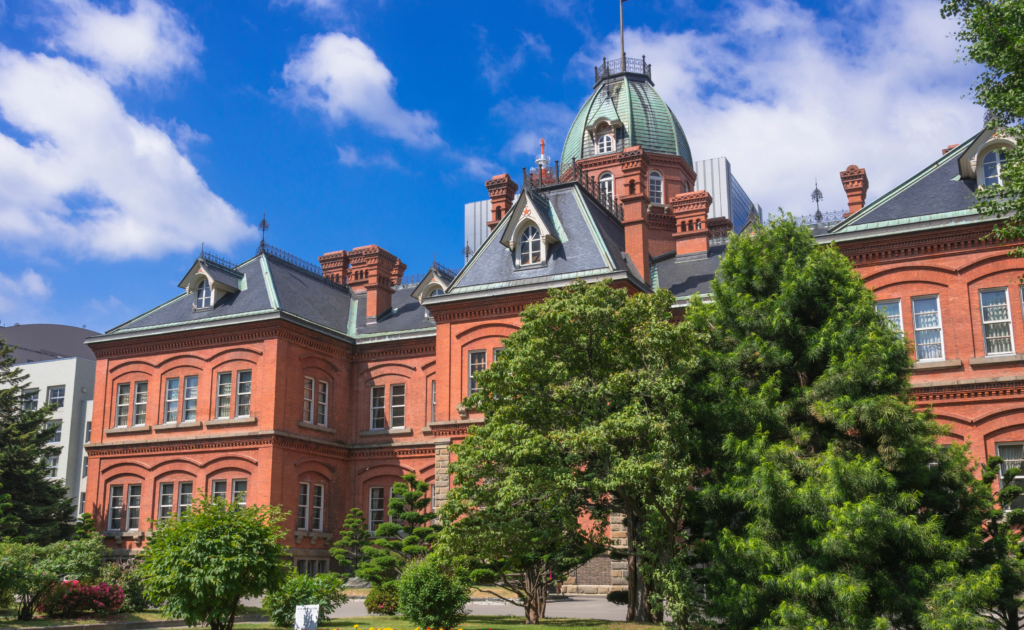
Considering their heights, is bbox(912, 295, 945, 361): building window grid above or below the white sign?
above

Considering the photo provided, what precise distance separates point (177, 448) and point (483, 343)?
12.9m

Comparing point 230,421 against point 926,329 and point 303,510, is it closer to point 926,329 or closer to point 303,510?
point 303,510

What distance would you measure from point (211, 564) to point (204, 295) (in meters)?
22.8

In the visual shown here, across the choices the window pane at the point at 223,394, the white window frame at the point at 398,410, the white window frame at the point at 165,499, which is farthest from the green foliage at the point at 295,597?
the white window frame at the point at 398,410

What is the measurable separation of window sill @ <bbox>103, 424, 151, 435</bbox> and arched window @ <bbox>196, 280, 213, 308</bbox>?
5138 mm

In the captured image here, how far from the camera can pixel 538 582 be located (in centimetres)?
1947

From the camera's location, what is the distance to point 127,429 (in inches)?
1364

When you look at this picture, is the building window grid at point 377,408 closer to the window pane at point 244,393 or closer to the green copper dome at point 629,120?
the window pane at point 244,393

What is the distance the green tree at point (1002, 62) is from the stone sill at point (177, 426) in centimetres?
2711

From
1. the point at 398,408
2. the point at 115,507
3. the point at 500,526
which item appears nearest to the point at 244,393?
the point at 398,408

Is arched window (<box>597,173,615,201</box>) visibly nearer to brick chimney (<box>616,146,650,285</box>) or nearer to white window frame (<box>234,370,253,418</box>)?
brick chimney (<box>616,146,650,285</box>)

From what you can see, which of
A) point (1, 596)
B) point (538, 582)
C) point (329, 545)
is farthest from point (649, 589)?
point (329, 545)

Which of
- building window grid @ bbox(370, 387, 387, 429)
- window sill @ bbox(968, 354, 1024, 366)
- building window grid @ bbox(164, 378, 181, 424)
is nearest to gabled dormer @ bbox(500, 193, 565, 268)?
building window grid @ bbox(370, 387, 387, 429)

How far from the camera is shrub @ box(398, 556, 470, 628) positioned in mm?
16906
